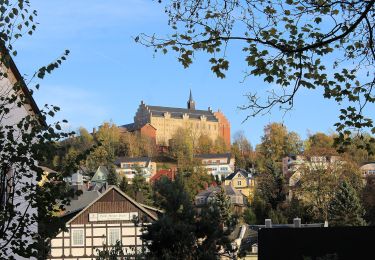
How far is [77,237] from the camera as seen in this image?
1800 inches

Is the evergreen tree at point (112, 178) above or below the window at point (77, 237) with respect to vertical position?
above

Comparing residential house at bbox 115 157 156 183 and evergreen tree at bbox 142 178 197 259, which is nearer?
evergreen tree at bbox 142 178 197 259

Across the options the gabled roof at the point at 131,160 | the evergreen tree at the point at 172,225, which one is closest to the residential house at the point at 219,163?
the gabled roof at the point at 131,160

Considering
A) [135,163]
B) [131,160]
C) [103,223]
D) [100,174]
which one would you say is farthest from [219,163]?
[103,223]

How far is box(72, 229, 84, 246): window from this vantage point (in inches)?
1785

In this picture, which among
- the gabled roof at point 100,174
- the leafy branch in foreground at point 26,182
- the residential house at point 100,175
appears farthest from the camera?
the gabled roof at point 100,174

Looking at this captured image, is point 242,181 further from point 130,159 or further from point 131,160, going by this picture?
point 130,159

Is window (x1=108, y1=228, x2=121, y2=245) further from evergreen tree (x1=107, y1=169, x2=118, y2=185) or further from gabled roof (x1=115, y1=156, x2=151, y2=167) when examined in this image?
gabled roof (x1=115, y1=156, x2=151, y2=167)

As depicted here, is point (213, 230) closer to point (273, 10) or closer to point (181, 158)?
point (273, 10)

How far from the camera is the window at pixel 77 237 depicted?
45.3m

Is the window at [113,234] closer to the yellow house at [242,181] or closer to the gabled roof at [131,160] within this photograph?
the yellow house at [242,181]

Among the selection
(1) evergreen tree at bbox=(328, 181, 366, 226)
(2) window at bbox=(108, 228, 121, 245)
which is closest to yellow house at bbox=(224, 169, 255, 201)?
(1) evergreen tree at bbox=(328, 181, 366, 226)

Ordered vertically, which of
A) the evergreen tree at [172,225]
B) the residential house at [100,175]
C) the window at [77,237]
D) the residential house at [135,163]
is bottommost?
the window at [77,237]

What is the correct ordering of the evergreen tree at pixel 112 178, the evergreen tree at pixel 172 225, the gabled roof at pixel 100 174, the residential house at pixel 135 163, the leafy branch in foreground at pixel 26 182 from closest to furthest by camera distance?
the leafy branch in foreground at pixel 26 182
the evergreen tree at pixel 172 225
the evergreen tree at pixel 112 178
the gabled roof at pixel 100 174
the residential house at pixel 135 163
